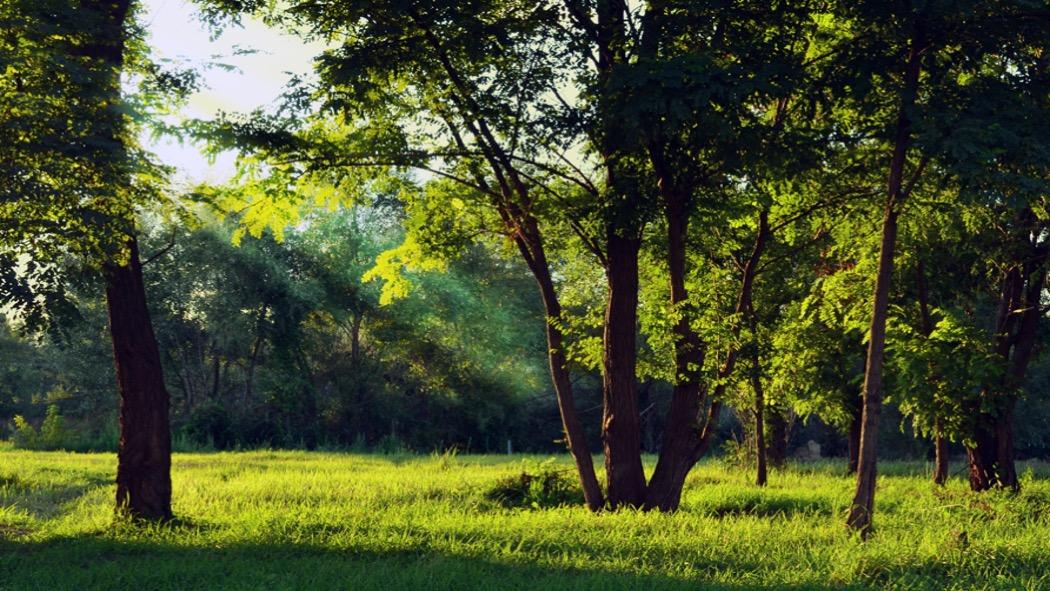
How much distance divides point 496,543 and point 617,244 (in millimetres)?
6414

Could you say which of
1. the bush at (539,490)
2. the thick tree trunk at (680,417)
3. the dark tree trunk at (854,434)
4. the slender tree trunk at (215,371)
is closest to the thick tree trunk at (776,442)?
the dark tree trunk at (854,434)

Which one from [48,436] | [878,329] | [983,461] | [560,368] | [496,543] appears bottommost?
[496,543]

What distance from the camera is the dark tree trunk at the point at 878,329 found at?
1314 cm

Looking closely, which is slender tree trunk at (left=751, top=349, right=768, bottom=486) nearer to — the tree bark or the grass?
the grass

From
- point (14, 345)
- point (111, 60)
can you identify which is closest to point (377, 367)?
point (14, 345)

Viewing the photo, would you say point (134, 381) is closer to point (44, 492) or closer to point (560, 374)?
point (560, 374)

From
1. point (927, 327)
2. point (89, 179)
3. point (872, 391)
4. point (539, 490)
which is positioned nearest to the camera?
point (872, 391)

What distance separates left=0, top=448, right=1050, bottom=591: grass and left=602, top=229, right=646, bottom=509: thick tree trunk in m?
1.01

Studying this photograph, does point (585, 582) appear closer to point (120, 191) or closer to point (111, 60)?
point (120, 191)

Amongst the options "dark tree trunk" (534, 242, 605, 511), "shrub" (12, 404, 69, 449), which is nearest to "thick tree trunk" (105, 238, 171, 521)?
"dark tree trunk" (534, 242, 605, 511)

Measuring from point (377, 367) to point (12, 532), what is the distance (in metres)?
32.4

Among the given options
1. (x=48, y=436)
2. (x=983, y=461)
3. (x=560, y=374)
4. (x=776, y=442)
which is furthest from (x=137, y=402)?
(x=48, y=436)

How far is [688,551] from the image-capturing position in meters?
11.7

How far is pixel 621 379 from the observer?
1719cm
